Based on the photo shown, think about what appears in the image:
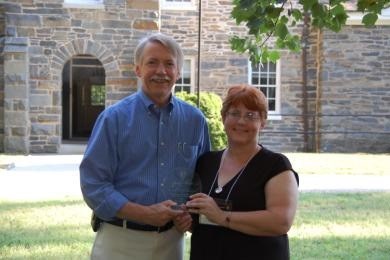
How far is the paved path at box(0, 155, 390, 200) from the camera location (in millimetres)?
9836

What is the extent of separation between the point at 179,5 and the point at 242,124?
16234 mm

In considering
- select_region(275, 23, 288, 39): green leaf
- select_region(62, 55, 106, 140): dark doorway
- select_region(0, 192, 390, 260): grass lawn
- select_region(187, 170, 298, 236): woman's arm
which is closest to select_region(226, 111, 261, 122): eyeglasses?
select_region(187, 170, 298, 236): woman's arm

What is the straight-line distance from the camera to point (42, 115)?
1576 centimetres

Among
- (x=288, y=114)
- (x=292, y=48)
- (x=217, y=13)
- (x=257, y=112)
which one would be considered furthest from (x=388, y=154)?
(x=257, y=112)

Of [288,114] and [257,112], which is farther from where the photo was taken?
[288,114]

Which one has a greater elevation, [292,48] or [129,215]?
[292,48]

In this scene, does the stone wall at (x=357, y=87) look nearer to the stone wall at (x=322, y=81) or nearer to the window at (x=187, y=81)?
the stone wall at (x=322, y=81)

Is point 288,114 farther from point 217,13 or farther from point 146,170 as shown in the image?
point 146,170

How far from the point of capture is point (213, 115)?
14.8 m

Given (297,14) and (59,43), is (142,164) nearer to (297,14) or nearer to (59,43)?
(297,14)

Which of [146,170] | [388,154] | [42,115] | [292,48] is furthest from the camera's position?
[388,154]

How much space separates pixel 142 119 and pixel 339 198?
23.2ft

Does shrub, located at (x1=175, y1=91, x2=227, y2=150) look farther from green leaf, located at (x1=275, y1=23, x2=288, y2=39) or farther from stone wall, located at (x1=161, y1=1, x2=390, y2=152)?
green leaf, located at (x1=275, y1=23, x2=288, y2=39)

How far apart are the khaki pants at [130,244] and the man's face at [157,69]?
659 mm
